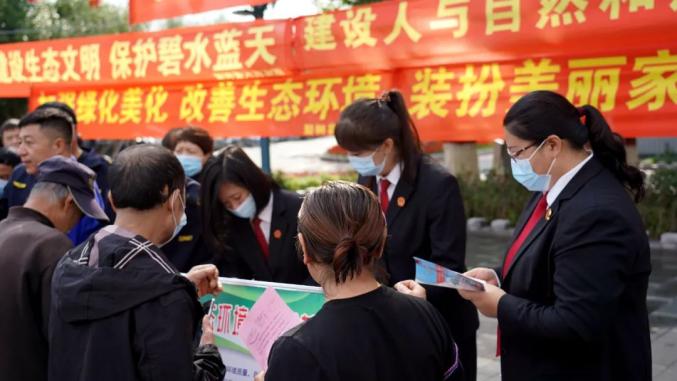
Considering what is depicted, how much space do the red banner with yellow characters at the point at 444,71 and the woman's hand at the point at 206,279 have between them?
2337 millimetres

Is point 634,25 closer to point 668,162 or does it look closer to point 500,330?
point 500,330

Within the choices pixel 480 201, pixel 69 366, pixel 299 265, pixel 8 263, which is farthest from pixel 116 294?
pixel 480 201

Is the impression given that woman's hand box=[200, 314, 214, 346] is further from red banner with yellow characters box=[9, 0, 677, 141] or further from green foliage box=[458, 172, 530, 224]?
green foliage box=[458, 172, 530, 224]

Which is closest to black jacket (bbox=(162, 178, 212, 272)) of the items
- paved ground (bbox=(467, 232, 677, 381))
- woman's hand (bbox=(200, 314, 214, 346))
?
woman's hand (bbox=(200, 314, 214, 346))

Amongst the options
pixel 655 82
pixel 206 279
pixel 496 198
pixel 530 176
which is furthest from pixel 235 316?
pixel 496 198

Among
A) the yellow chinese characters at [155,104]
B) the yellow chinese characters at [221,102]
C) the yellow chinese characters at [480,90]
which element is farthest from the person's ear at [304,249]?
the yellow chinese characters at [155,104]

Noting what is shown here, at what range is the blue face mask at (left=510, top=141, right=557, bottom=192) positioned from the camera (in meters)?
2.23

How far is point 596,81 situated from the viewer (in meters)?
3.92

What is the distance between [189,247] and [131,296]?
4.64 ft

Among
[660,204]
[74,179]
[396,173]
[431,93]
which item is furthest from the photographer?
[660,204]

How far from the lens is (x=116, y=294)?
1871 mm

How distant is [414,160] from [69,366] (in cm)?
150

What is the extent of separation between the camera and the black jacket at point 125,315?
185 cm

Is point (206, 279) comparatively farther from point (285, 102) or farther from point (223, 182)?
point (285, 102)
